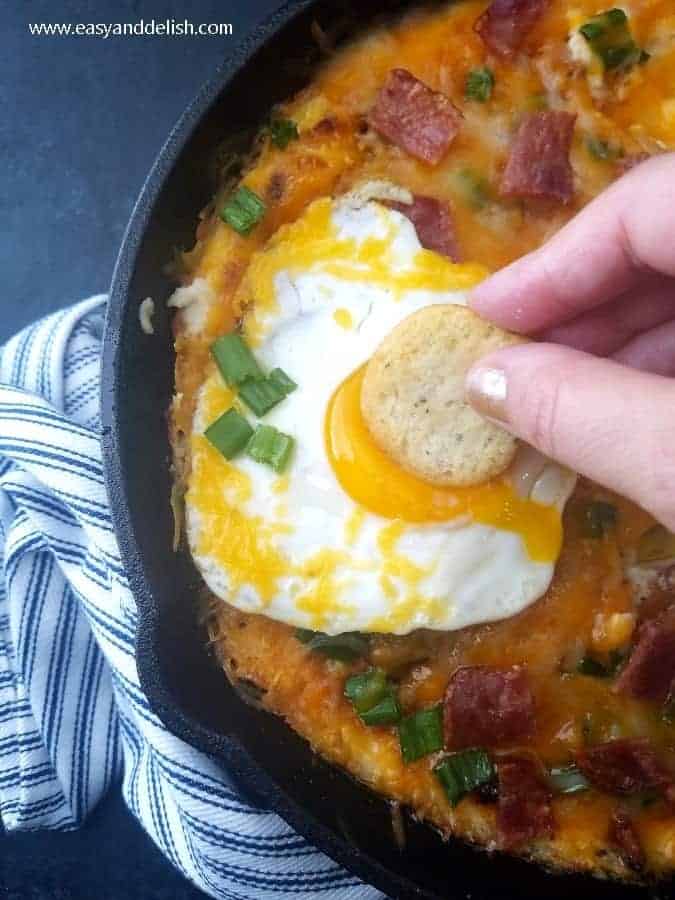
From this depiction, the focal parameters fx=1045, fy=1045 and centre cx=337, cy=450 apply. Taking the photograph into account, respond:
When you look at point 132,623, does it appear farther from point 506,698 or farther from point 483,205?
point 483,205

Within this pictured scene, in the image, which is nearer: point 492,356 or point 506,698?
point 492,356

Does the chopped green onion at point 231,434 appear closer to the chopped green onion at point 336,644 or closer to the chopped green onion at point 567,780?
the chopped green onion at point 336,644

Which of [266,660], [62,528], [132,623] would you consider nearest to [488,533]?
[266,660]

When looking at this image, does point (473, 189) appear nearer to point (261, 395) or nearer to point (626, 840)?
point (261, 395)

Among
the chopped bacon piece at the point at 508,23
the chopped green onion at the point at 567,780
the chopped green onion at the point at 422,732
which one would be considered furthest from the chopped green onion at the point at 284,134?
the chopped green onion at the point at 567,780

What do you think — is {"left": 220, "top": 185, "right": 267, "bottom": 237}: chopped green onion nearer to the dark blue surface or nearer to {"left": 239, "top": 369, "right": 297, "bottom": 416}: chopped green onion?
{"left": 239, "top": 369, "right": 297, "bottom": 416}: chopped green onion

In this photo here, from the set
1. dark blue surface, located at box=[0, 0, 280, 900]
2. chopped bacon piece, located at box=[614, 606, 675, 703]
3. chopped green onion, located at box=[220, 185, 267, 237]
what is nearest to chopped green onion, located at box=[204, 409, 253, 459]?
chopped green onion, located at box=[220, 185, 267, 237]

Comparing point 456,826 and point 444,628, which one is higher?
point 444,628
